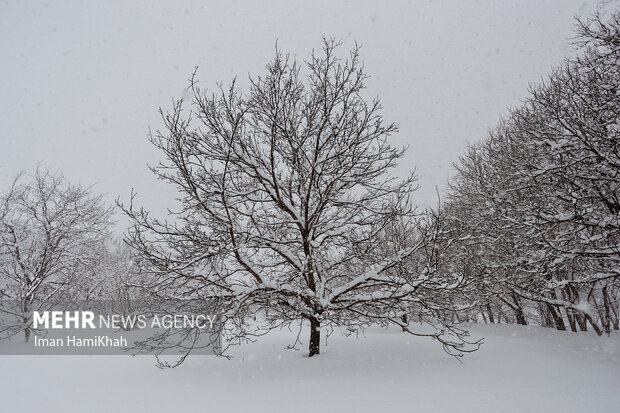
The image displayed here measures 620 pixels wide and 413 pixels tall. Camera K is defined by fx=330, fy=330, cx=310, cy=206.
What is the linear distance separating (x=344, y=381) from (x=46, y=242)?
13980mm

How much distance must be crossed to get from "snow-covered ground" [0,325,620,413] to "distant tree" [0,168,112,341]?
5.51m

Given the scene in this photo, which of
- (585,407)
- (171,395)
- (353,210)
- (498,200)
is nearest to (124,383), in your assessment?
(171,395)

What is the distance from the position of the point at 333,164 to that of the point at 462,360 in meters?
5.10

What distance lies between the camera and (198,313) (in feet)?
22.2

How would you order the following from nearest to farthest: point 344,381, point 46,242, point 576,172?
1. point 344,381
2. point 576,172
3. point 46,242

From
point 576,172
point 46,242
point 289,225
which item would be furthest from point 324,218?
point 46,242

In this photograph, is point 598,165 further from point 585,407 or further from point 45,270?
point 45,270

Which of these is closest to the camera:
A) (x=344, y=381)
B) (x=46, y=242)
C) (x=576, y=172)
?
(x=344, y=381)

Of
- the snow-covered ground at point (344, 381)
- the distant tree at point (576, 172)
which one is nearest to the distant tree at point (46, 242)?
the snow-covered ground at point (344, 381)

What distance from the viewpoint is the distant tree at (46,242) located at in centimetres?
1340

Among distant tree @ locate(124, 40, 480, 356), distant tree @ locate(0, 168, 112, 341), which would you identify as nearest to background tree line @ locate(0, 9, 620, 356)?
distant tree @ locate(124, 40, 480, 356)

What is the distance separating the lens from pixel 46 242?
13.6 m

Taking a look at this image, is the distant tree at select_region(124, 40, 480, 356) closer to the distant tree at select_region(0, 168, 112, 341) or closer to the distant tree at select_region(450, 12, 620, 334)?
the distant tree at select_region(450, 12, 620, 334)

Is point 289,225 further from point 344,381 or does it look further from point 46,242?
point 46,242
